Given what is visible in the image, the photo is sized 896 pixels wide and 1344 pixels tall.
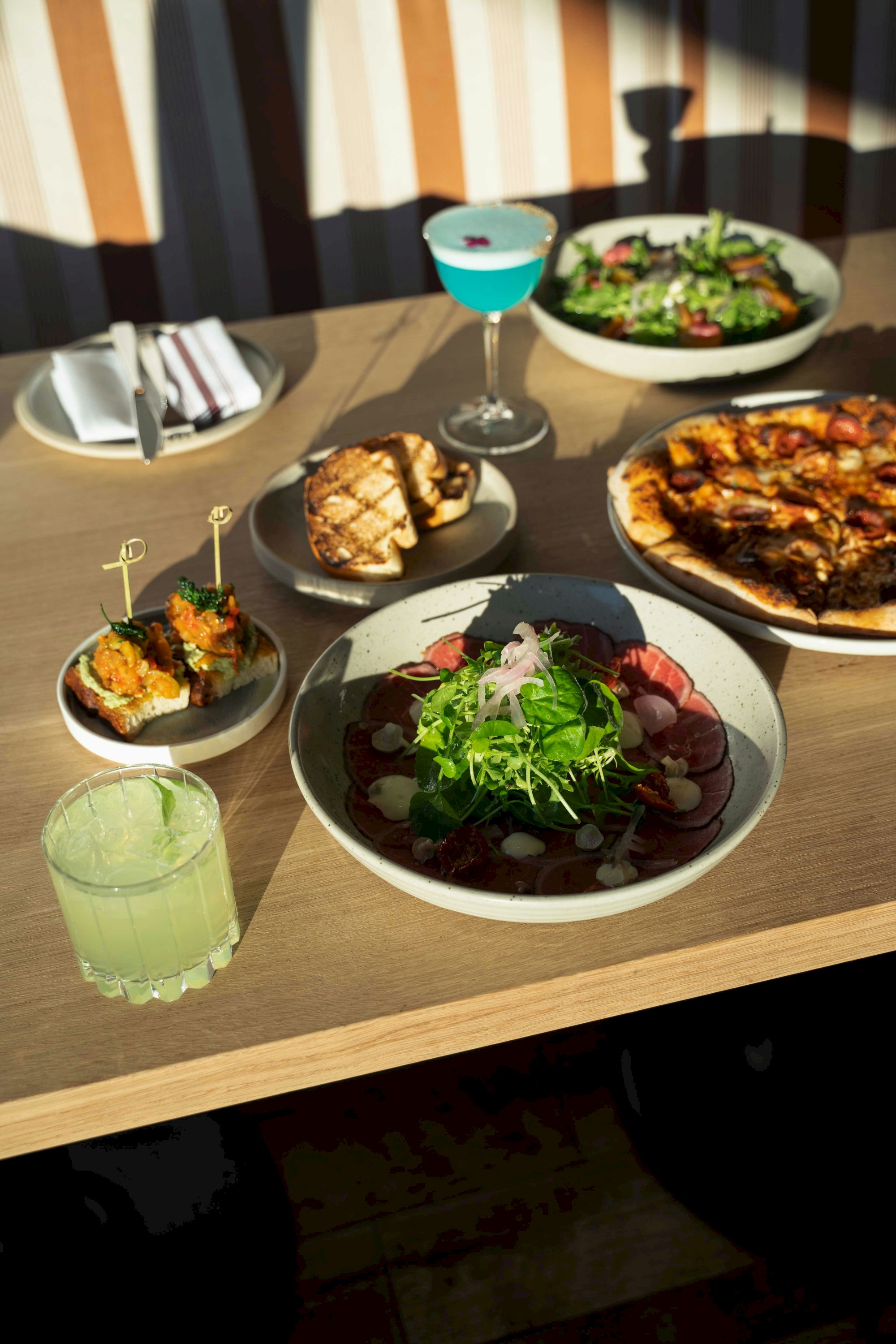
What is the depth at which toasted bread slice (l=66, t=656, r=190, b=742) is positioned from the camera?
1229 mm

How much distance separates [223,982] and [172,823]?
16cm

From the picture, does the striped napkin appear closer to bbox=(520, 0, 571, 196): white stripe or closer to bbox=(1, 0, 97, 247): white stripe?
bbox=(1, 0, 97, 247): white stripe

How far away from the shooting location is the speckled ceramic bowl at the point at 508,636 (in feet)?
3.25

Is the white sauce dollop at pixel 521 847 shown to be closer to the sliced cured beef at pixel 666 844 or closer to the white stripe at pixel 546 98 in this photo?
the sliced cured beef at pixel 666 844

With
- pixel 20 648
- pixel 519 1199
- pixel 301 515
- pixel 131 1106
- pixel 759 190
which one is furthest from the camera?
pixel 759 190

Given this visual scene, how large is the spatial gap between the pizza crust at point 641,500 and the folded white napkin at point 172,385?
67cm

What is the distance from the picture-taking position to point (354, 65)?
8.98 feet

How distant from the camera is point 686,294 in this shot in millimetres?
1951

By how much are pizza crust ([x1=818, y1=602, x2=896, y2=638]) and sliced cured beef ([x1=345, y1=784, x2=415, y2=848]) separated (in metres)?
0.58

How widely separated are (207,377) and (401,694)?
0.88 meters

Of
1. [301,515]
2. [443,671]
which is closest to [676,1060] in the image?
[443,671]

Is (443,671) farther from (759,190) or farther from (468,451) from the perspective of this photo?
(759,190)

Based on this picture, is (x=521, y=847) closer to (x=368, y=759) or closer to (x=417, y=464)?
(x=368, y=759)

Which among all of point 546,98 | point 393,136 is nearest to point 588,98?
point 546,98
